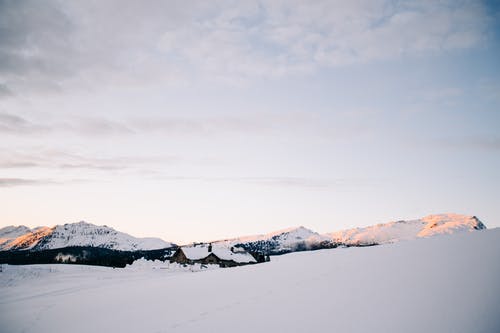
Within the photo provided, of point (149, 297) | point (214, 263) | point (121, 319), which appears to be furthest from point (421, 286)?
point (214, 263)

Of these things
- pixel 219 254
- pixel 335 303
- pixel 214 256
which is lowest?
pixel 214 256

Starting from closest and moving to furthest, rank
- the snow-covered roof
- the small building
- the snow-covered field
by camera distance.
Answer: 1. the snow-covered field
2. the small building
3. the snow-covered roof

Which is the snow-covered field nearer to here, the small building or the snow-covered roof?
the small building

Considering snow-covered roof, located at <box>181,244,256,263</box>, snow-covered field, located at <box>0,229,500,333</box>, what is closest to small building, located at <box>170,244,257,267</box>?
snow-covered roof, located at <box>181,244,256,263</box>

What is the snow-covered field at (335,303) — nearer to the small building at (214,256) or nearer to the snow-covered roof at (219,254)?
the small building at (214,256)

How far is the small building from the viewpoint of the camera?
73.9 metres

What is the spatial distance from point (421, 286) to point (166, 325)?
6.82 meters

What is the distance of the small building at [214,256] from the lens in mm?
73938

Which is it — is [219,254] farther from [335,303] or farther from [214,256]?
[335,303]

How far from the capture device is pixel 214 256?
74562mm

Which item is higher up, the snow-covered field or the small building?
the snow-covered field

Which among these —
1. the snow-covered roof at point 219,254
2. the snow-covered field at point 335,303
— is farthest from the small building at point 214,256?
the snow-covered field at point 335,303

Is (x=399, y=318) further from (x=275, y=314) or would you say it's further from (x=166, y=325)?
(x=166, y=325)

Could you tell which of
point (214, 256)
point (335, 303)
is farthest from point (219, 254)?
point (335, 303)
